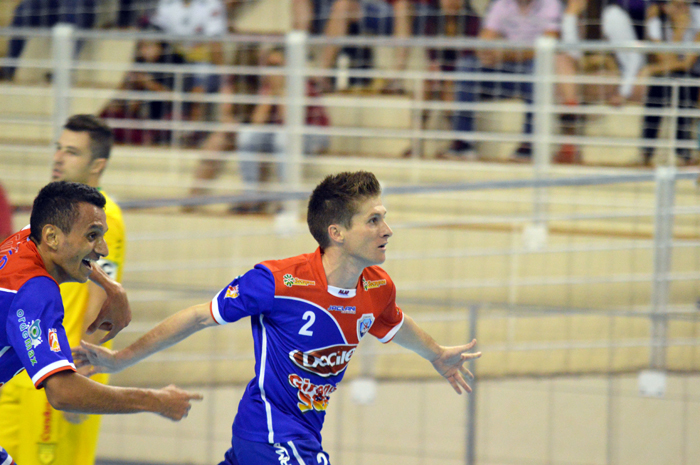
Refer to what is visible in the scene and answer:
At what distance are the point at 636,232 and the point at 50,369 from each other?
5.36 m

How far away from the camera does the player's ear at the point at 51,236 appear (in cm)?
288

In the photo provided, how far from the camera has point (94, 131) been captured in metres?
4.11

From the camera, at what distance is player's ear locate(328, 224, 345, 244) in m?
3.23

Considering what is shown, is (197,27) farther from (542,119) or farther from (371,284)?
(371,284)

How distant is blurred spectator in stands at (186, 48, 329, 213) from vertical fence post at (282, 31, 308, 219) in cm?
9

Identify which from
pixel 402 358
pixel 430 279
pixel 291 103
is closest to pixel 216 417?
pixel 402 358

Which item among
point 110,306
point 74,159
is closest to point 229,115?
point 74,159

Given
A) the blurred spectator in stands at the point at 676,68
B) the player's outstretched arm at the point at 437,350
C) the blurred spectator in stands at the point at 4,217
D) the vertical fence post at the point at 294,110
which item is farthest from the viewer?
the vertical fence post at the point at 294,110

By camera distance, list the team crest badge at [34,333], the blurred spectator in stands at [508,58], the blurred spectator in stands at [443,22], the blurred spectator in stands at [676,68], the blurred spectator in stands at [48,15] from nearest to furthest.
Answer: the team crest badge at [34,333] → the blurred spectator in stands at [676,68] → the blurred spectator in stands at [508,58] → the blurred spectator in stands at [443,22] → the blurred spectator in stands at [48,15]

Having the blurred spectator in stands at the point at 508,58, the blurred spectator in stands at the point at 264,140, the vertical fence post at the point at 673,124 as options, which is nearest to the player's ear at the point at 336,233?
the blurred spectator in stands at the point at 264,140

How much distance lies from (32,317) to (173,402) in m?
0.59

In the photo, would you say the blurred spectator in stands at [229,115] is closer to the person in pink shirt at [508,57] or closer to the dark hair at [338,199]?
the person in pink shirt at [508,57]

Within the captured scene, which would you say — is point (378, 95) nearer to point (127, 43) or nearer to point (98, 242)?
point (127, 43)

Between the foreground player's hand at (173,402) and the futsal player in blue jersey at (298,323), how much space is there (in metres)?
0.25
